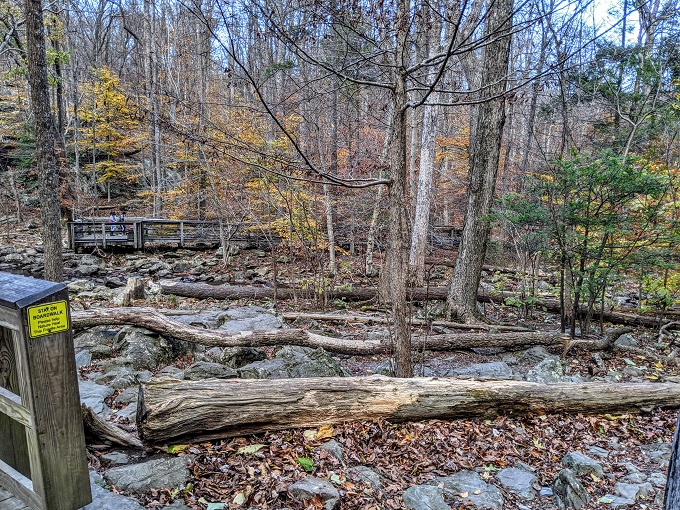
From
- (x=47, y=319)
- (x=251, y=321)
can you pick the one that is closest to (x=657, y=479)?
(x=47, y=319)

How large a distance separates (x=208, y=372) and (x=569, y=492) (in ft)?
12.4

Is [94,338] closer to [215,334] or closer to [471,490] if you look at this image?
[215,334]

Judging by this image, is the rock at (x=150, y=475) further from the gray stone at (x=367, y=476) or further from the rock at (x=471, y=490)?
the rock at (x=471, y=490)

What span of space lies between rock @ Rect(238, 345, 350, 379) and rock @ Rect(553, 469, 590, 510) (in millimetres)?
2700

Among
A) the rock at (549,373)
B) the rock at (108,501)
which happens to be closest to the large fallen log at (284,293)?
the rock at (549,373)

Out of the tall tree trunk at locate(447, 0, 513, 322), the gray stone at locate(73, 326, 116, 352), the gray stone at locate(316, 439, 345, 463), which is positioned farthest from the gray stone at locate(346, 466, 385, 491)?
the tall tree trunk at locate(447, 0, 513, 322)

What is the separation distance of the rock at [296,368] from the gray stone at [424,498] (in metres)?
2.26

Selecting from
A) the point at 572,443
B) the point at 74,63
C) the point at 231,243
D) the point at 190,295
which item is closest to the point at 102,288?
the point at 190,295

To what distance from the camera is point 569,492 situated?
10.5 feet

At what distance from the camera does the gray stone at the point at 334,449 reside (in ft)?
10.9

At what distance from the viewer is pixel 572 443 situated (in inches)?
157

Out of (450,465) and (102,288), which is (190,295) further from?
(450,465)

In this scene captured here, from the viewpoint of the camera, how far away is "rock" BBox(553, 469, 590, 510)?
10.3 ft

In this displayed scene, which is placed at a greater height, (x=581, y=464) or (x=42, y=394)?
(x=42, y=394)
